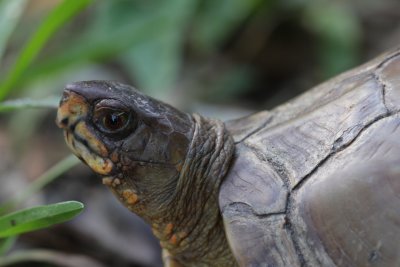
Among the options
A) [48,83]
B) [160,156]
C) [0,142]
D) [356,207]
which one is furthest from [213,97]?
[356,207]

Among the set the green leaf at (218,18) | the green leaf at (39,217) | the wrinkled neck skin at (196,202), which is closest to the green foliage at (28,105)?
the green leaf at (39,217)

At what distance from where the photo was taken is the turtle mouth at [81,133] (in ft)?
6.29

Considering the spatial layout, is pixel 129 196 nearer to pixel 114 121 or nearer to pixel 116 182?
pixel 116 182

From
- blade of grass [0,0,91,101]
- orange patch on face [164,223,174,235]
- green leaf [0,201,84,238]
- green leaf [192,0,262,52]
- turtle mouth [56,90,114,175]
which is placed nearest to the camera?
green leaf [0,201,84,238]

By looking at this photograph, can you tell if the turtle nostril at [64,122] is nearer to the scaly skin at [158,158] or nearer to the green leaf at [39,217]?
the scaly skin at [158,158]

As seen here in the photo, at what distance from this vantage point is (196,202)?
2.00m

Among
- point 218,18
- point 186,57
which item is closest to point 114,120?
point 218,18

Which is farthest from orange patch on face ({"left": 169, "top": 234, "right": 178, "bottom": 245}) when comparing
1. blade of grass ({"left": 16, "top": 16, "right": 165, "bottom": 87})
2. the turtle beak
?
blade of grass ({"left": 16, "top": 16, "right": 165, "bottom": 87})

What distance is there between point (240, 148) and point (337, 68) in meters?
2.19

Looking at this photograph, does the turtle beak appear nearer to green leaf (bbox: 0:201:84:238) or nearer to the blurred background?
green leaf (bbox: 0:201:84:238)

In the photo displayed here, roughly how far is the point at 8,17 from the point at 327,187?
1385 mm

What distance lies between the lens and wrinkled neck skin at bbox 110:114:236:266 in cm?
199

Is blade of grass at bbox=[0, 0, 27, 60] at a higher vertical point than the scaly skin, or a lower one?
higher

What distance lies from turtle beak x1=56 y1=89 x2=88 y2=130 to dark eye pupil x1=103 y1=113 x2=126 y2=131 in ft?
0.22
